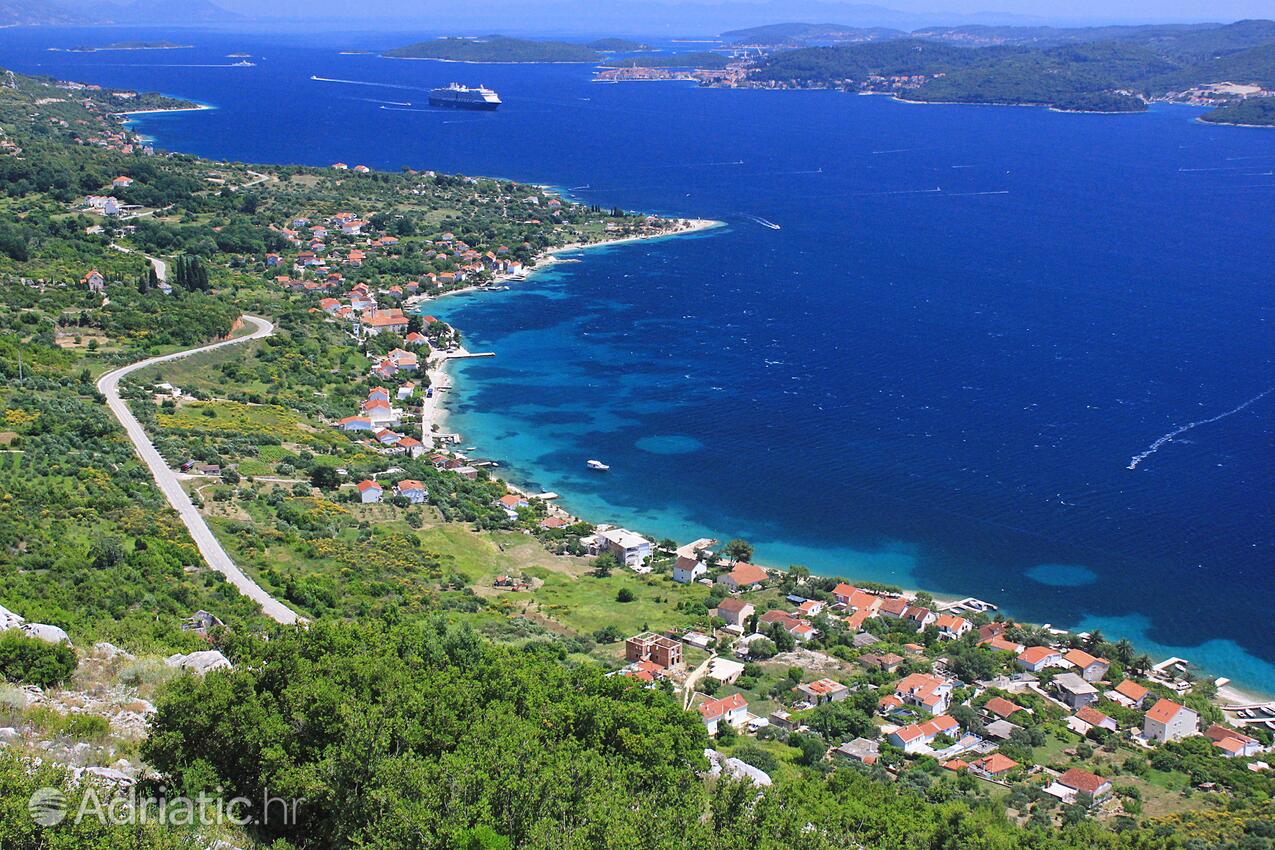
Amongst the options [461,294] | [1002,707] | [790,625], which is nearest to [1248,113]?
[461,294]

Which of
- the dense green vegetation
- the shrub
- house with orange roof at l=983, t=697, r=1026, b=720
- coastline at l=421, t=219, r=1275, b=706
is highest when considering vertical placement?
the dense green vegetation

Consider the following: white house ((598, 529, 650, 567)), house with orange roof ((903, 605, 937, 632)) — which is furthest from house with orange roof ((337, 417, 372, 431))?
house with orange roof ((903, 605, 937, 632))

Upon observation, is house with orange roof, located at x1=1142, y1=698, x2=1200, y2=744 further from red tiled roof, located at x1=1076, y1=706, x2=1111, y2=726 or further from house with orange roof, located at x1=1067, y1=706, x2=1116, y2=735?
red tiled roof, located at x1=1076, y1=706, x2=1111, y2=726

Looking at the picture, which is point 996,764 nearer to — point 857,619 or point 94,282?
point 857,619

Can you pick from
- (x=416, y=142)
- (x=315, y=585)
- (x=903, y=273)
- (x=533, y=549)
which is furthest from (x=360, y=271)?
(x=416, y=142)

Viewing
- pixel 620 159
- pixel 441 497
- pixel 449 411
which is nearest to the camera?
pixel 441 497

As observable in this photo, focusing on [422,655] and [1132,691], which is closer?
[422,655]

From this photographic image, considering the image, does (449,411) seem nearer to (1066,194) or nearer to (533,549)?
(533,549)
